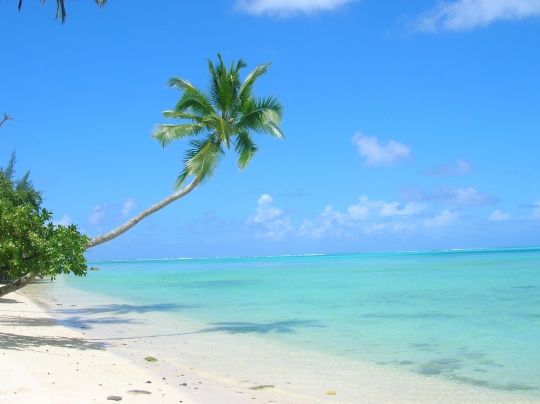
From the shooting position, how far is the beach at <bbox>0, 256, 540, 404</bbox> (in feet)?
24.2

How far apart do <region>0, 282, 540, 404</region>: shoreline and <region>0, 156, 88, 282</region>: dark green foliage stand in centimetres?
143

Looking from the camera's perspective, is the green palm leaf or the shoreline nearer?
the shoreline

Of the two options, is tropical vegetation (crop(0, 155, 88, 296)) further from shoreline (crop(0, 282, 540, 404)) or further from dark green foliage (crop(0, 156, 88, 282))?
shoreline (crop(0, 282, 540, 404))

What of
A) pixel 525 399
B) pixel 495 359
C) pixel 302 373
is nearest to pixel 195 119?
pixel 302 373

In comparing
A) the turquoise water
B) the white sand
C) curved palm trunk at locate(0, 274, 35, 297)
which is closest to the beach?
the white sand

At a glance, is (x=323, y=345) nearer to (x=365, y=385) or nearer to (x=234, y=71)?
(x=365, y=385)

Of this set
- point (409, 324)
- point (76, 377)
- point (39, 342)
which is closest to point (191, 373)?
point (76, 377)

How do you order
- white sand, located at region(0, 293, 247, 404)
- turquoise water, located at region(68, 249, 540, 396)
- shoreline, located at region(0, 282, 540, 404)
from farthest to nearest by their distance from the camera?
turquoise water, located at region(68, 249, 540, 396) < shoreline, located at region(0, 282, 540, 404) < white sand, located at region(0, 293, 247, 404)

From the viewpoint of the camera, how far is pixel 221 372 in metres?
9.57

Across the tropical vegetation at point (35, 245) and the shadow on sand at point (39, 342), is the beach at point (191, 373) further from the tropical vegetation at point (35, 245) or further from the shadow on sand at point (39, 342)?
the tropical vegetation at point (35, 245)

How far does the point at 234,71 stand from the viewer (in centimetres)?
1584

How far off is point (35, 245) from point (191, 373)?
143 inches

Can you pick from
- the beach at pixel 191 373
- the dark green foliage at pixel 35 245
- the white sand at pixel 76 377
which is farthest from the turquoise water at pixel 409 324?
the dark green foliage at pixel 35 245

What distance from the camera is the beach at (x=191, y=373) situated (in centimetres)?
738
